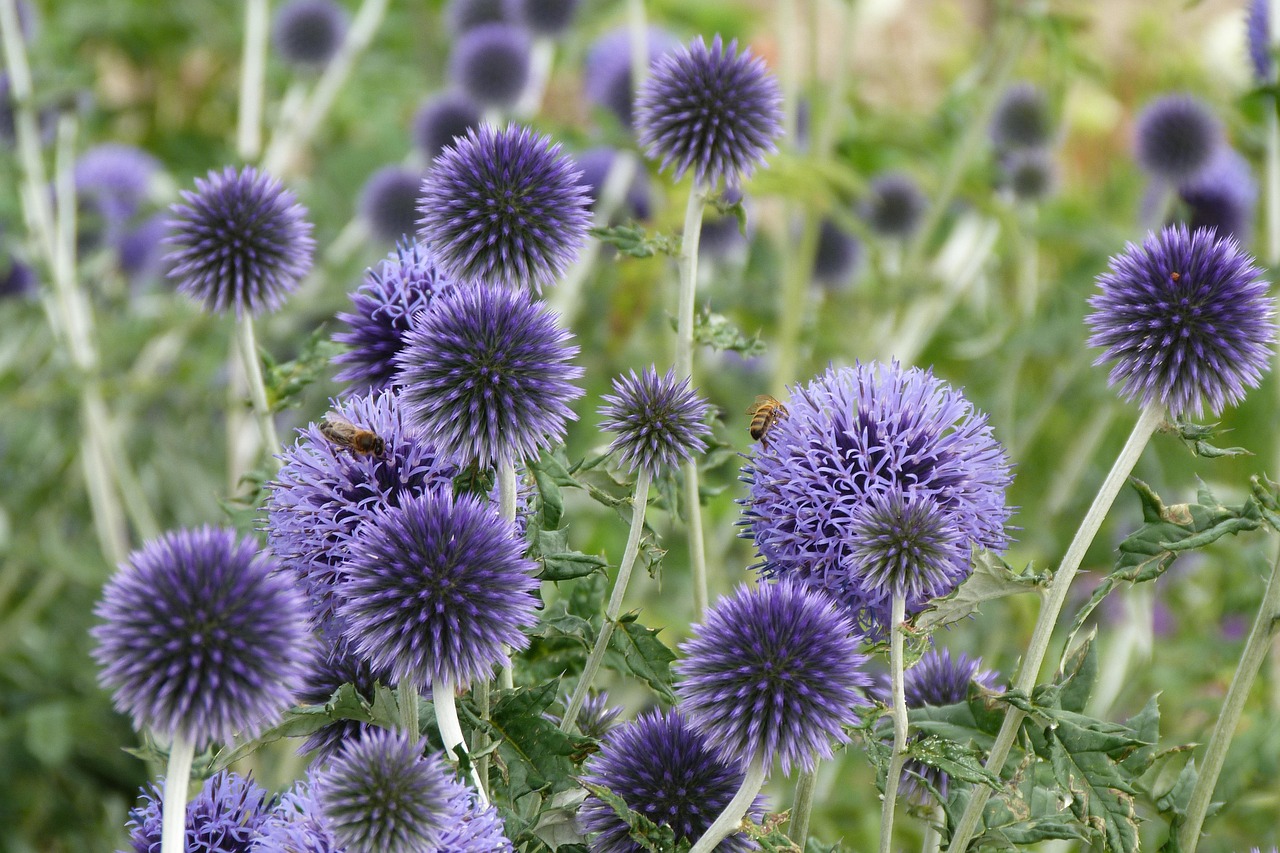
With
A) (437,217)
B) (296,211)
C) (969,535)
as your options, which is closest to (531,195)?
(437,217)

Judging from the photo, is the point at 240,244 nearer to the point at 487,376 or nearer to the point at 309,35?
the point at 487,376

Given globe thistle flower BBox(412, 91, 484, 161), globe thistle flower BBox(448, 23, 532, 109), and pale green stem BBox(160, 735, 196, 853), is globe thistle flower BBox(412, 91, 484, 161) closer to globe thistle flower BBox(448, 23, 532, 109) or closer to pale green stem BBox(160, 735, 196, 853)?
globe thistle flower BBox(448, 23, 532, 109)

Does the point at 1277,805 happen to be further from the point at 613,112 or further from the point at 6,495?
the point at 6,495

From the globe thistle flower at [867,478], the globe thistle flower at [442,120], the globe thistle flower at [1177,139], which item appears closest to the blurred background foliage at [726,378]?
the globe thistle flower at [1177,139]

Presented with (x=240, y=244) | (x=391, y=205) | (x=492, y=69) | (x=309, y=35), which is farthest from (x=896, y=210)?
(x=240, y=244)

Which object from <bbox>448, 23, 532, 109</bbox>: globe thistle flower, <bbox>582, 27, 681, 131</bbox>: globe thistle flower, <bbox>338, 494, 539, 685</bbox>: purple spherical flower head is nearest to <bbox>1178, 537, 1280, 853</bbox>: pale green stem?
<bbox>338, 494, 539, 685</bbox>: purple spherical flower head

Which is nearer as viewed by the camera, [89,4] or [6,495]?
[6,495]

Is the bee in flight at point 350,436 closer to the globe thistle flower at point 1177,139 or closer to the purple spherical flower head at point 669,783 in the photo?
the purple spherical flower head at point 669,783
